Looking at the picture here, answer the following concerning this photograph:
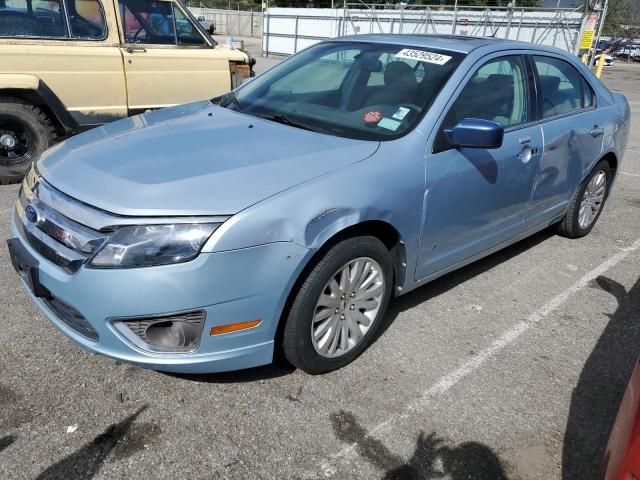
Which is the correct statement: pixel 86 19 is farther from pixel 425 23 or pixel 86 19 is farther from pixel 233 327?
pixel 425 23

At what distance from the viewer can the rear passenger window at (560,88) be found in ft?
13.3

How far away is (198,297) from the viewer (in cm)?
231

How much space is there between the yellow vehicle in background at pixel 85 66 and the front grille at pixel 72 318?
354cm

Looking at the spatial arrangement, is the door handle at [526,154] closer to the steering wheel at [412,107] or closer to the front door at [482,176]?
the front door at [482,176]

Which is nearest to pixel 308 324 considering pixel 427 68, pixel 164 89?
pixel 427 68

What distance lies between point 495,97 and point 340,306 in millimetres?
1794

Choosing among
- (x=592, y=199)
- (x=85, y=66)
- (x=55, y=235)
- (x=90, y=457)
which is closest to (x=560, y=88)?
(x=592, y=199)

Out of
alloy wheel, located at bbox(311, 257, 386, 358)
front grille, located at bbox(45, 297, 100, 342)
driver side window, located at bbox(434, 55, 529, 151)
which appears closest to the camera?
front grille, located at bbox(45, 297, 100, 342)

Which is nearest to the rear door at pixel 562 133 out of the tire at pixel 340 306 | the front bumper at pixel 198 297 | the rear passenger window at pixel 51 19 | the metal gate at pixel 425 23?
the tire at pixel 340 306

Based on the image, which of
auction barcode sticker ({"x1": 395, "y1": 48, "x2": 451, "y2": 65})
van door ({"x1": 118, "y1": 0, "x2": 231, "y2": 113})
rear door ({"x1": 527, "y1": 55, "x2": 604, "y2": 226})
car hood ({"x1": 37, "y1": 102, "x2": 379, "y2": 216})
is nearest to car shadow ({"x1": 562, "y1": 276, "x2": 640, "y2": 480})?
rear door ({"x1": 527, "y1": 55, "x2": 604, "y2": 226})

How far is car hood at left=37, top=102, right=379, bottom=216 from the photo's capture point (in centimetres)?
237

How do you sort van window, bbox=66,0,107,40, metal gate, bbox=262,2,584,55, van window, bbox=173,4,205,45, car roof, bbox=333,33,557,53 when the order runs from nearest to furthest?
car roof, bbox=333,33,557,53 < van window, bbox=66,0,107,40 < van window, bbox=173,4,205,45 < metal gate, bbox=262,2,584,55

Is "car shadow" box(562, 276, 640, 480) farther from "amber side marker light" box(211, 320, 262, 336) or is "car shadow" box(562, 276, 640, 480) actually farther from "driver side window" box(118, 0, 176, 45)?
"driver side window" box(118, 0, 176, 45)

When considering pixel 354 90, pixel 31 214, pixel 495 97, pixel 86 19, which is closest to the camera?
pixel 31 214
